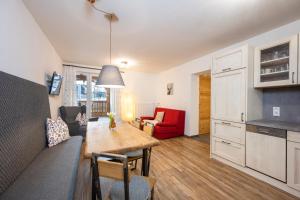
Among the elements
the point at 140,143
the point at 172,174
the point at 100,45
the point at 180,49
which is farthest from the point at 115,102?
the point at 140,143

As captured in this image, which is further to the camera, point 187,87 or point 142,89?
point 142,89

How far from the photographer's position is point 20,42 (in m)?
1.72

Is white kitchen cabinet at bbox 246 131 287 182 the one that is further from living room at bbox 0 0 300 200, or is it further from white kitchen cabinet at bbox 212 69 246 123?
white kitchen cabinet at bbox 212 69 246 123

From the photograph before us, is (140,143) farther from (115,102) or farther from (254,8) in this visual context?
(115,102)

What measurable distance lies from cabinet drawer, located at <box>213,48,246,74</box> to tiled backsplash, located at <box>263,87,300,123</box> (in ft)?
2.32

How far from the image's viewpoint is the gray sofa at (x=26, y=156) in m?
0.96

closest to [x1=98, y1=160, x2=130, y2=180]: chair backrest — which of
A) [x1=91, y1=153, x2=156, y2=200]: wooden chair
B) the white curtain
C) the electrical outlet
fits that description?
[x1=91, y1=153, x2=156, y2=200]: wooden chair

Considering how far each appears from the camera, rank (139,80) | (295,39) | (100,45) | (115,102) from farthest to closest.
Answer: (139,80) < (115,102) < (100,45) < (295,39)

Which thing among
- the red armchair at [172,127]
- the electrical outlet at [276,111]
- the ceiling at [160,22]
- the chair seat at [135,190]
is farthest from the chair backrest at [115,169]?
the red armchair at [172,127]

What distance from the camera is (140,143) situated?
1397mm

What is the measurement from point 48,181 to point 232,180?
2290mm

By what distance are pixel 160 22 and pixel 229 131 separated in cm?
220

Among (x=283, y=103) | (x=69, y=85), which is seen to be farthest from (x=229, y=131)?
(x=69, y=85)

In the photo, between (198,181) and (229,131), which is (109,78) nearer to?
(198,181)
